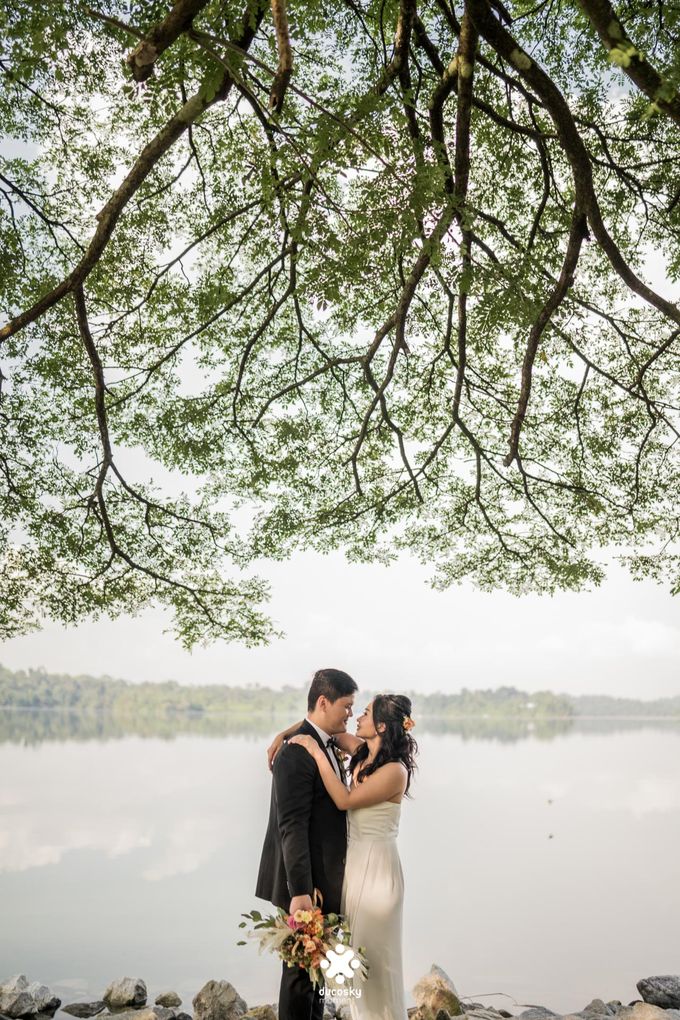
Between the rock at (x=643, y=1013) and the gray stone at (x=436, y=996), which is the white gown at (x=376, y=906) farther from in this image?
the rock at (x=643, y=1013)

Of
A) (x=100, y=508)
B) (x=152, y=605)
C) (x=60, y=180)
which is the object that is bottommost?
(x=152, y=605)

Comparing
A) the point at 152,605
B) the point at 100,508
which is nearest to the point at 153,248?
the point at 100,508

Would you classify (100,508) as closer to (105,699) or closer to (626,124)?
(626,124)

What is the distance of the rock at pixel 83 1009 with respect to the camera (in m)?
6.05

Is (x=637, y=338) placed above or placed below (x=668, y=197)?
below

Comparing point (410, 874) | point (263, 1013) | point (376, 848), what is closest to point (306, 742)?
point (376, 848)

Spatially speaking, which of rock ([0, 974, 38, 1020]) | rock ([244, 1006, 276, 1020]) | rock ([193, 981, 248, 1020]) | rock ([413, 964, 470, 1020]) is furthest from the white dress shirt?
rock ([0, 974, 38, 1020])

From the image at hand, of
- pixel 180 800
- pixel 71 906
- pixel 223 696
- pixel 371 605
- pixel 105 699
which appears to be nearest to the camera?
pixel 71 906

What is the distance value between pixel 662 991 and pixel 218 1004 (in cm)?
328

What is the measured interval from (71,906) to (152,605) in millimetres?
4524

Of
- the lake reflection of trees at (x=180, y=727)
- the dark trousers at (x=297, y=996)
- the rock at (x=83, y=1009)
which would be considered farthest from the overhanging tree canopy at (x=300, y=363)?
the lake reflection of trees at (x=180, y=727)

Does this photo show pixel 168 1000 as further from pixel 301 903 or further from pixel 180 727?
pixel 180 727

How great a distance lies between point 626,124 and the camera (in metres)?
7.46

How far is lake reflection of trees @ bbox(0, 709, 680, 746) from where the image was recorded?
109 ft
